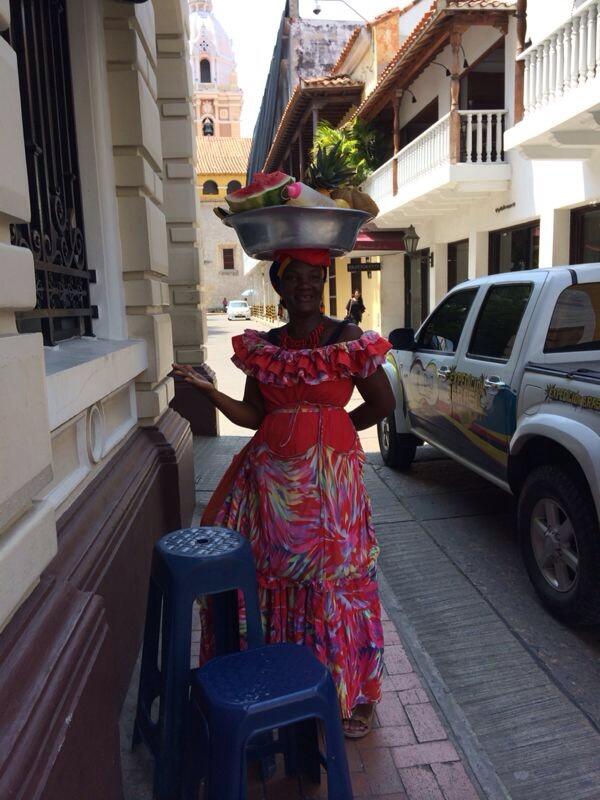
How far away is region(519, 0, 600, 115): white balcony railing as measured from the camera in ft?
28.0

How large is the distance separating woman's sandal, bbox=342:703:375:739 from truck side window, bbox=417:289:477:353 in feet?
10.4

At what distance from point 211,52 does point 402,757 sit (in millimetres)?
77793

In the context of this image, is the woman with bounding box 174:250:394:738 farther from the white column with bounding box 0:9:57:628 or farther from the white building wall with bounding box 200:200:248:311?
the white building wall with bounding box 200:200:248:311

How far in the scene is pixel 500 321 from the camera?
4594mm

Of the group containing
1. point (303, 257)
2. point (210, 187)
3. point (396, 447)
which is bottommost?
point (396, 447)

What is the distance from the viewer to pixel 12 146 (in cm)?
170

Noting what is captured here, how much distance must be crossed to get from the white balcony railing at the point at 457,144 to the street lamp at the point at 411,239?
1.34 meters

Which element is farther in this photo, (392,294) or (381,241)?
(392,294)

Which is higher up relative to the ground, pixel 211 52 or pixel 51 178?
pixel 211 52

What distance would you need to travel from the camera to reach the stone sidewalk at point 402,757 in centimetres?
233

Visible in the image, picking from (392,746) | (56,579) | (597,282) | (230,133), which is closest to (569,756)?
(392,746)

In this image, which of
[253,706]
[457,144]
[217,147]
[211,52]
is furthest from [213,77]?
[253,706]

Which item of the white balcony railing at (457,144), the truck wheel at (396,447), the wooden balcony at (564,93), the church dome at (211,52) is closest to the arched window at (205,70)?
the church dome at (211,52)

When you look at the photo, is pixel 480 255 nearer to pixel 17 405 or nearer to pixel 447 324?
pixel 447 324
